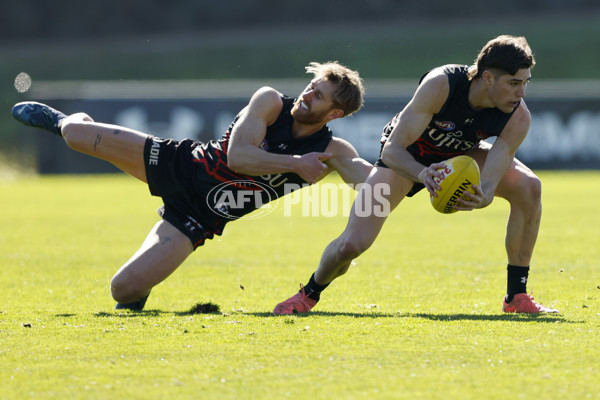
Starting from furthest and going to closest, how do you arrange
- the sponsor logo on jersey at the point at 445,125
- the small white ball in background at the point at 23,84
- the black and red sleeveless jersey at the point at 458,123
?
the small white ball in background at the point at 23,84 → the sponsor logo on jersey at the point at 445,125 → the black and red sleeveless jersey at the point at 458,123

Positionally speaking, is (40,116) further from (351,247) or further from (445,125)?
(445,125)

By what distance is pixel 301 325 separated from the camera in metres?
5.75

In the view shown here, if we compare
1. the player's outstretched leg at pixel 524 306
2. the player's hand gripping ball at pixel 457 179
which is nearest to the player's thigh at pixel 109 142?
the player's hand gripping ball at pixel 457 179

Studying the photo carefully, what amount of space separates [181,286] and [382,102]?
572 inches

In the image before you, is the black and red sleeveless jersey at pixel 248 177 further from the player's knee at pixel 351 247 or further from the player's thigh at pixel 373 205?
the player's knee at pixel 351 247

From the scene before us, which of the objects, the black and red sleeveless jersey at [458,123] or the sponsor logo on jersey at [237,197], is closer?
the black and red sleeveless jersey at [458,123]

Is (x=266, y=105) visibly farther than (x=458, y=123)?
Yes

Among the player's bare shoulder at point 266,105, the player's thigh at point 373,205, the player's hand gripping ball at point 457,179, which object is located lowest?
the player's thigh at point 373,205

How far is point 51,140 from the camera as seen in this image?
22.3 meters

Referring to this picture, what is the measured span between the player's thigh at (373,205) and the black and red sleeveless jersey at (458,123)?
39 centimetres

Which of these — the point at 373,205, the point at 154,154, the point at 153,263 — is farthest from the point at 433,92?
the point at 153,263

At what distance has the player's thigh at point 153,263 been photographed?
21.9 ft

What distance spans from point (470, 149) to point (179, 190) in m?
2.38

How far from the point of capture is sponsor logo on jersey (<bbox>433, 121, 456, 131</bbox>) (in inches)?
252
